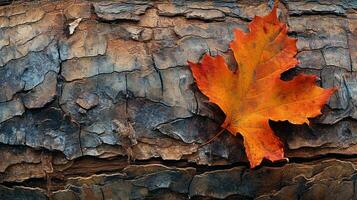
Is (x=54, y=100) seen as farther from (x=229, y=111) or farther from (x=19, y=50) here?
(x=229, y=111)

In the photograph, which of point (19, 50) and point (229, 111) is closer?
point (229, 111)

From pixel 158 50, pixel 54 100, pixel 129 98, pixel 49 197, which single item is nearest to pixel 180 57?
pixel 158 50

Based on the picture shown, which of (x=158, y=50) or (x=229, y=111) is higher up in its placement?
(x=158, y=50)

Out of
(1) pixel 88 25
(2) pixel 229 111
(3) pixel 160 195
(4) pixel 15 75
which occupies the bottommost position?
(3) pixel 160 195
